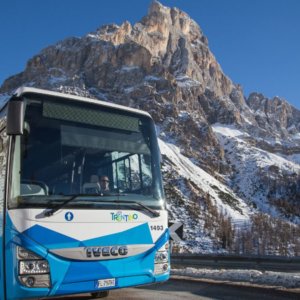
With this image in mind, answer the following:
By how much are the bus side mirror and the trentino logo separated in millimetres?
1700

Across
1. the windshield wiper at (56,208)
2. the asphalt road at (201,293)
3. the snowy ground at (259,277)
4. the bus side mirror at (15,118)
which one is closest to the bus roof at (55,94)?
the bus side mirror at (15,118)

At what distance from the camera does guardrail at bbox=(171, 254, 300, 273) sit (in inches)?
656

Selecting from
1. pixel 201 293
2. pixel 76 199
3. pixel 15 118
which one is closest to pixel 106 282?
pixel 76 199

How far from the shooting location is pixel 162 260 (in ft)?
22.2

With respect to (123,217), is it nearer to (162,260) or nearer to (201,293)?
(162,260)

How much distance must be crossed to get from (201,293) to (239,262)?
10.3 meters

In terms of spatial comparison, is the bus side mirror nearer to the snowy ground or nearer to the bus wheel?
the bus wheel

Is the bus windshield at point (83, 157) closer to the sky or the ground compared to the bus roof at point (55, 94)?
closer to the ground

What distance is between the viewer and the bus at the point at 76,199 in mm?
5645

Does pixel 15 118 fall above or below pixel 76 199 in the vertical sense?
above

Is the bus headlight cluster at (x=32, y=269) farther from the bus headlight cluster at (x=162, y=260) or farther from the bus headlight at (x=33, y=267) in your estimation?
the bus headlight cluster at (x=162, y=260)

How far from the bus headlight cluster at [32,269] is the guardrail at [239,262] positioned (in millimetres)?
12665

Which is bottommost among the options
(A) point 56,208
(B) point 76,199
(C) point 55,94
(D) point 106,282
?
(D) point 106,282

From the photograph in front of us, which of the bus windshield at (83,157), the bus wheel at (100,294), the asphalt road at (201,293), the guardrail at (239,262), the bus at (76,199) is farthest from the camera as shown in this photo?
the guardrail at (239,262)
